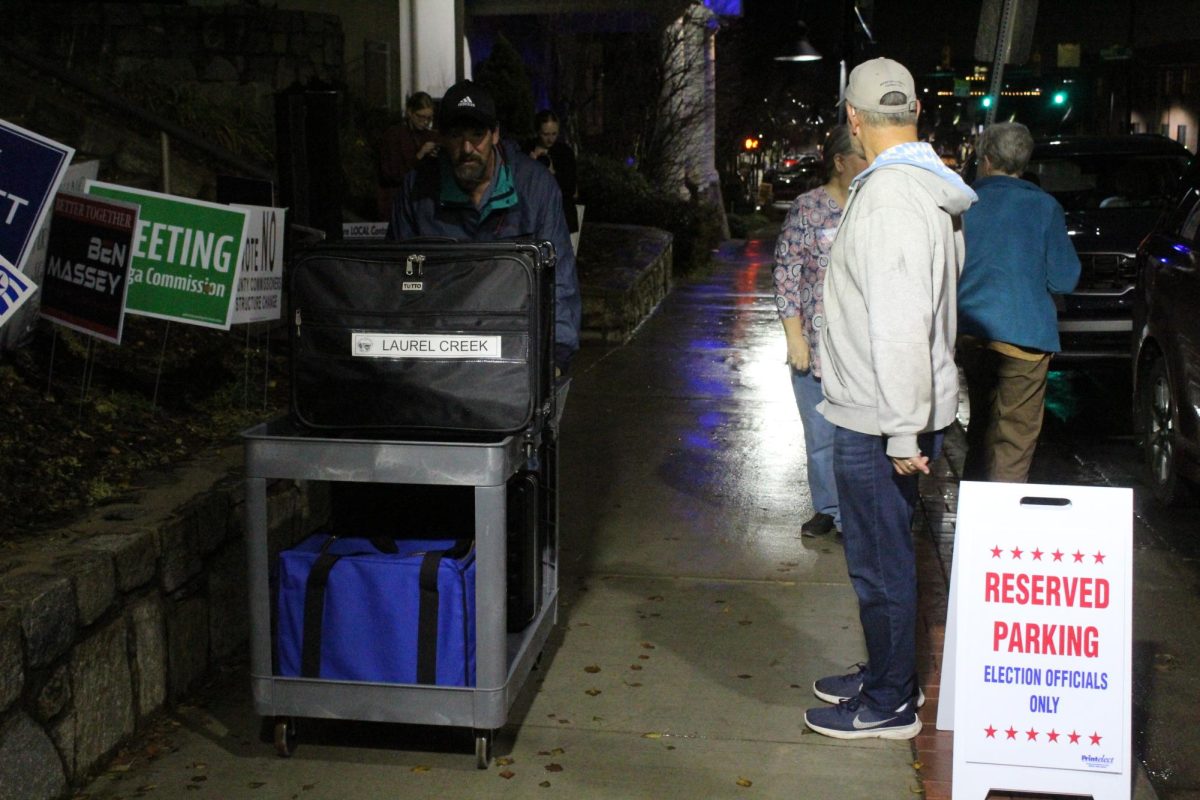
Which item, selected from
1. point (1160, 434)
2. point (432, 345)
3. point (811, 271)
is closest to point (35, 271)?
point (432, 345)

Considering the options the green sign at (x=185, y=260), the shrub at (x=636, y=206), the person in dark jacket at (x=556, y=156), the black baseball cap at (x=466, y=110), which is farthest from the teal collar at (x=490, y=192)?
the shrub at (x=636, y=206)

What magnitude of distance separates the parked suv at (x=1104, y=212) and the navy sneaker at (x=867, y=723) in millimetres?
5617

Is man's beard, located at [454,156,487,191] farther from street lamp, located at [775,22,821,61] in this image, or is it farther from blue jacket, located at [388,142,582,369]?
street lamp, located at [775,22,821,61]

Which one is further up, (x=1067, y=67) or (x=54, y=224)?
(x=1067, y=67)

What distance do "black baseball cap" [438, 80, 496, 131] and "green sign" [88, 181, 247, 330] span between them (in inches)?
76.2

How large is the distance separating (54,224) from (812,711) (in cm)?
383

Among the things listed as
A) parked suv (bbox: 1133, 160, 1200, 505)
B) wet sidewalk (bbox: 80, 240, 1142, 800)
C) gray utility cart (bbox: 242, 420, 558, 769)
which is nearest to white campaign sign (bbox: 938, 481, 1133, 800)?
wet sidewalk (bbox: 80, 240, 1142, 800)

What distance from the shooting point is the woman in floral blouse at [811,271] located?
6355 millimetres

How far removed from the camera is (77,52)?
14.8 metres

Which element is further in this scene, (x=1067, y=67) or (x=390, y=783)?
(x=1067, y=67)

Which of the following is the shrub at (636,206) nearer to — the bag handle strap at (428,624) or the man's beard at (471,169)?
the man's beard at (471,169)

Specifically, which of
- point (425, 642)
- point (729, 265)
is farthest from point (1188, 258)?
point (729, 265)

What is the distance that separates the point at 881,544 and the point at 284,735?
1.94 meters

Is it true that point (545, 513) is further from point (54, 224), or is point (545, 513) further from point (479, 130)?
point (54, 224)
